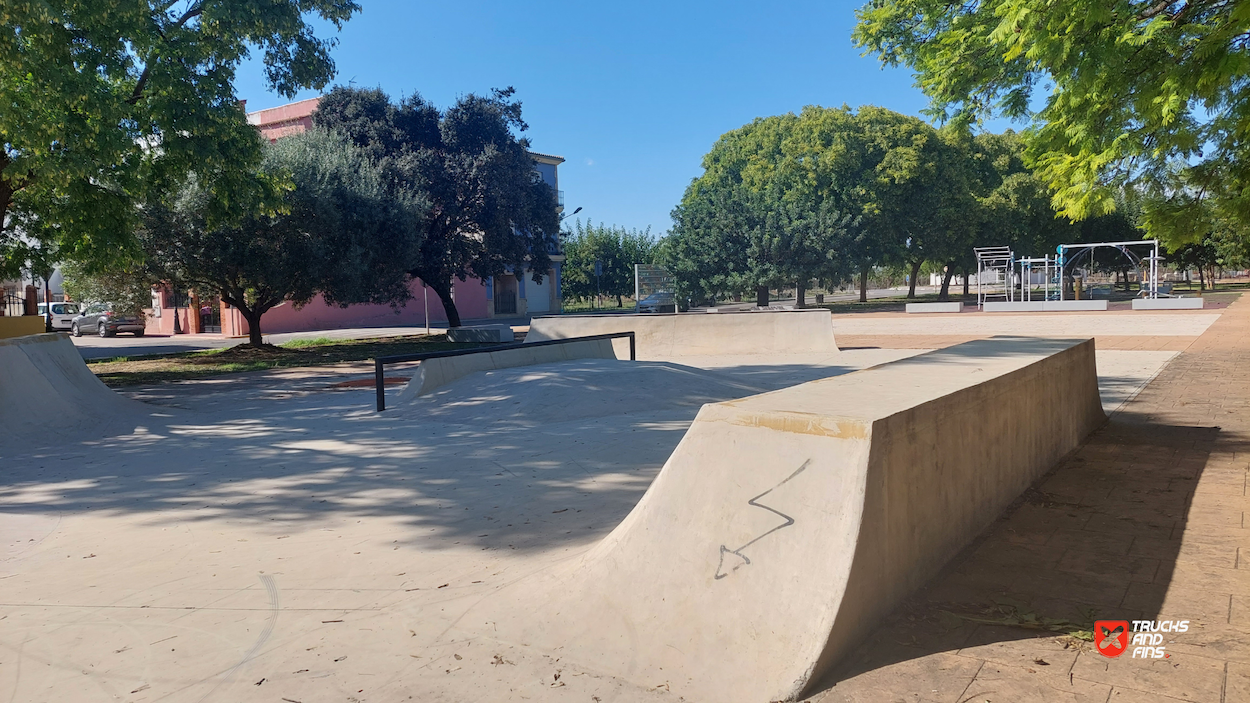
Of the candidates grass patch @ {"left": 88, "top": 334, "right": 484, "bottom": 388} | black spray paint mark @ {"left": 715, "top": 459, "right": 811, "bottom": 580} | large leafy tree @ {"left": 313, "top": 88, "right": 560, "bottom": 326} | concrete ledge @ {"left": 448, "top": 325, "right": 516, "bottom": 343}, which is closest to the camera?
black spray paint mark @ {"left": 715, "top": 459, "right": 811, "bottom": 580}

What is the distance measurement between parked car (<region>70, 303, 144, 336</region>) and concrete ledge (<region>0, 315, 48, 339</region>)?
2028cm

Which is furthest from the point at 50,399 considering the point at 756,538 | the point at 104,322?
the point at 104,322

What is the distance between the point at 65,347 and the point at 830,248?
3008cm

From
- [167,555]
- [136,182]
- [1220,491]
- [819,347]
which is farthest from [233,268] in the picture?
[1220,491]

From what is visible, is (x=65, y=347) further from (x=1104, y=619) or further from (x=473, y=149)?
(x=473, y=149)

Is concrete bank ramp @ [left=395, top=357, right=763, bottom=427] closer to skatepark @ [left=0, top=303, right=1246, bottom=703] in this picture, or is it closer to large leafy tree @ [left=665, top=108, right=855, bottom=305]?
skatepark @ [left=0, top=303, right=1246, bottom=703]

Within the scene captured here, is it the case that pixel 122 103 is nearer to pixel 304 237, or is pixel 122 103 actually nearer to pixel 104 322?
pixel 304 237

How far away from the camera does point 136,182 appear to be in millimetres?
12781

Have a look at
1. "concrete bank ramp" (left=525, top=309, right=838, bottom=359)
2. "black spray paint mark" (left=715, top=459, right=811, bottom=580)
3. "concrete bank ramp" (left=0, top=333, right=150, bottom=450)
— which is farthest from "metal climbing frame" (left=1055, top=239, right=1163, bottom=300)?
"concrete bank ramp" (left=0, top=333, right=150, bottom=450)

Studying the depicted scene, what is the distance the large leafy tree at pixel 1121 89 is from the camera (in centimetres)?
514

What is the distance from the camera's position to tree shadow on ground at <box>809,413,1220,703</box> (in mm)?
2670

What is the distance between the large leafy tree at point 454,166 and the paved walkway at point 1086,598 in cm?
2195

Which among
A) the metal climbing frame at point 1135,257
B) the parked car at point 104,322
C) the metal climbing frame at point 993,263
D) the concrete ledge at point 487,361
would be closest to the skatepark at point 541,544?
the concrete ledge at point 487,361

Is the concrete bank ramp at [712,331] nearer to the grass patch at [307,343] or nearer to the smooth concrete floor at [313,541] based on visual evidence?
the smooth concrete floor at [313,541]
